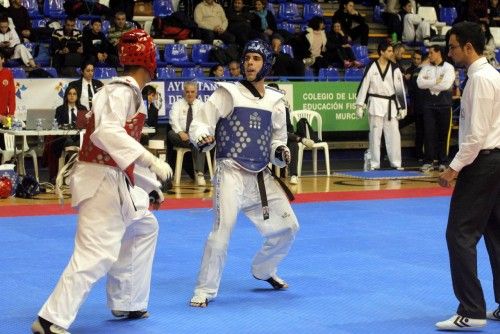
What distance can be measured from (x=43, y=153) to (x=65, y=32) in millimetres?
3070

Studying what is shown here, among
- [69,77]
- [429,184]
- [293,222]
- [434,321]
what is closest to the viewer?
[434,321]

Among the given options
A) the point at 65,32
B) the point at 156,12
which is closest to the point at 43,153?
the point at 65,32

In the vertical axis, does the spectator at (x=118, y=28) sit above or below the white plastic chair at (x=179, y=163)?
above

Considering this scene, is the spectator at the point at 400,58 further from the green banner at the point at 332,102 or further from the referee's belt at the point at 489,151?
the referee's belt at the point at 489,151

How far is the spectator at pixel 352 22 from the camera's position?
72.2ft

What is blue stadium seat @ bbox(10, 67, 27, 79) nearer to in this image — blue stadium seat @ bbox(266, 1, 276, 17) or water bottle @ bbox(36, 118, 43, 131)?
water bottle @ bbox(36, 118, 43, 131)

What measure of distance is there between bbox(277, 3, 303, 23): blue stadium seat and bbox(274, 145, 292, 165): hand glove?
1524cm

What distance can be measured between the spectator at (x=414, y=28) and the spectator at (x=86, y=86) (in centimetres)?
949

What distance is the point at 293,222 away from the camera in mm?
7445

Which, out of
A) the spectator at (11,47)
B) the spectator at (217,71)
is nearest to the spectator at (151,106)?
the spectator at (217,71)

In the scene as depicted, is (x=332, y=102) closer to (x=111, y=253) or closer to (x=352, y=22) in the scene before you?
(x=352, y=22)

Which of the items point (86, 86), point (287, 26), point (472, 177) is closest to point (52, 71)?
point (86, 86)

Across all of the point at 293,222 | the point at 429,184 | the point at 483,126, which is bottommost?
the point at 429,184

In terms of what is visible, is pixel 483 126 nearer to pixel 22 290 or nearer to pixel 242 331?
pixel 242 331
